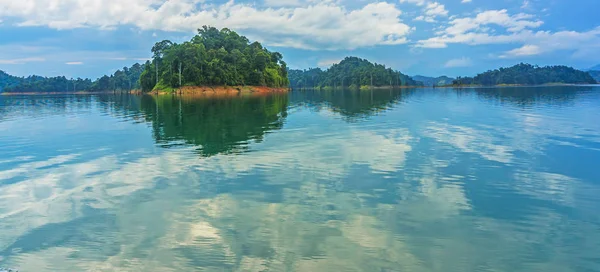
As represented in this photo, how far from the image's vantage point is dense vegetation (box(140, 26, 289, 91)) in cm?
13300

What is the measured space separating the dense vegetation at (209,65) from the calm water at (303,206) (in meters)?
114

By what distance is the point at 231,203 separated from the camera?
1233 cm

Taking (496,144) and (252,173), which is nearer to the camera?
(252,173)

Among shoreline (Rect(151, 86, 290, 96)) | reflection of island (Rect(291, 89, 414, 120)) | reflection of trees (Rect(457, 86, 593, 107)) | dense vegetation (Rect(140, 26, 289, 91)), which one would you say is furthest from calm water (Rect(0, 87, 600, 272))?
dense vegetation (Rect(140, 26, 289, 91))

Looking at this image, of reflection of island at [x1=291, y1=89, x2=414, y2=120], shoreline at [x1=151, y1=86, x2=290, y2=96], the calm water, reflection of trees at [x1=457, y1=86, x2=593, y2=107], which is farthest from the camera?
shoreline at [x1=151, y1=86, x2=290, y2=96]

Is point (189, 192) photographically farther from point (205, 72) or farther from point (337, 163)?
point (205, 72)

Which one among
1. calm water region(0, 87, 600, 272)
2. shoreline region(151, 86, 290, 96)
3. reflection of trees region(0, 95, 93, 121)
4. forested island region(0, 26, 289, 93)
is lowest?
calm water region(0, 87, 600, 272)

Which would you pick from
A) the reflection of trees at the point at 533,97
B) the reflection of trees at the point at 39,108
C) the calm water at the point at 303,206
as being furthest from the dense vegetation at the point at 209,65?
the calm water at the point at 303,206

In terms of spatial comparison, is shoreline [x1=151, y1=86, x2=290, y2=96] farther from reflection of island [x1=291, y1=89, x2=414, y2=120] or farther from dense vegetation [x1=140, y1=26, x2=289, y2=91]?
reflection of island [x1=291, y1=89, x2=414, y2=120]

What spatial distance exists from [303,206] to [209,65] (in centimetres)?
12860

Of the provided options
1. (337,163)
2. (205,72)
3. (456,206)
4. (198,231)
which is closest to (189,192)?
(198,231)

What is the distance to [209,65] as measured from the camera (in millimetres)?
133625

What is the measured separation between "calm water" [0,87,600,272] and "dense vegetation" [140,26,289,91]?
114m

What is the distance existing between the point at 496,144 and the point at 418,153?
6.02 meters
